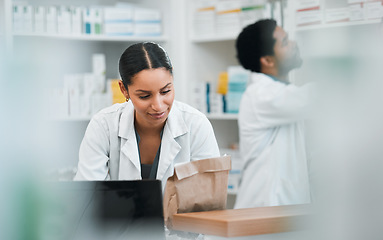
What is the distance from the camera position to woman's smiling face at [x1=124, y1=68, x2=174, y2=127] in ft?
4.20

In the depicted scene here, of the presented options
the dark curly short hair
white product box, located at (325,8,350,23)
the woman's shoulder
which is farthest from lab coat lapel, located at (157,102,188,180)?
the dark curly short hair

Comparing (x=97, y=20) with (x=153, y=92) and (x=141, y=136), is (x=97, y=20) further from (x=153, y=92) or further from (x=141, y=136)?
(x=153, y=92)

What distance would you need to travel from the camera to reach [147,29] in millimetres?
3139

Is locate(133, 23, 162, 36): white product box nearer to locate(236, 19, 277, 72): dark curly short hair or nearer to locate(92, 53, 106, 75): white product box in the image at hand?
locate(92, 53, 106, 75): white product box

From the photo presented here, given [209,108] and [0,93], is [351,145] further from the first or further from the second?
[209,108]

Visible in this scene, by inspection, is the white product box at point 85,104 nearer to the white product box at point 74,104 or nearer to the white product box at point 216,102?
the white product box at point 74,104

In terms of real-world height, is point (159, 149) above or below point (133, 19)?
below

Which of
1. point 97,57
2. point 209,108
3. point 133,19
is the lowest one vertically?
point 209,108

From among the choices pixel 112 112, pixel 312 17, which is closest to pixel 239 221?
pixel 312 17

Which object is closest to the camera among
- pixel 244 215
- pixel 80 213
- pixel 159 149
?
pixel 80 213

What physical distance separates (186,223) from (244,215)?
0.12 metres

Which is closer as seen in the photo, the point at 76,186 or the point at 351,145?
the point at 351,145

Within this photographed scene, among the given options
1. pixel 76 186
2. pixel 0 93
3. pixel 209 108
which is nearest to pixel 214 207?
pixel 76 186

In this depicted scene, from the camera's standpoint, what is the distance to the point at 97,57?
9.87 ft
